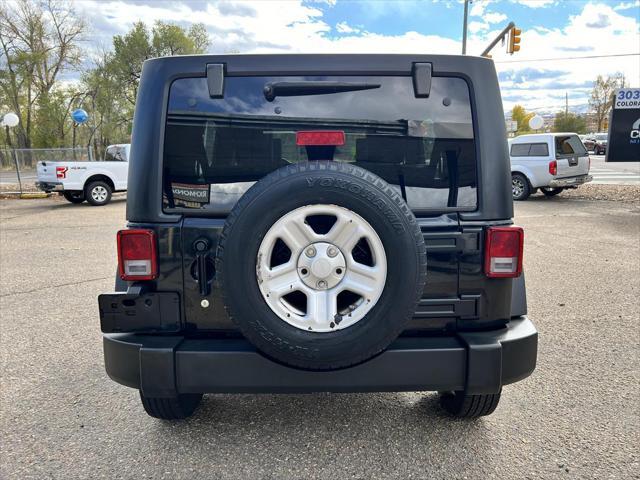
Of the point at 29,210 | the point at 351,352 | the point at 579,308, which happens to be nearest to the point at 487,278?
the point at 351,352

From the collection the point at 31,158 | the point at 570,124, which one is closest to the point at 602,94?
the point at 570,124

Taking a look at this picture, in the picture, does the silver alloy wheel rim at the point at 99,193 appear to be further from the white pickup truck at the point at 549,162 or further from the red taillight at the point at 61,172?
the white pickup truck at the point at 549,162

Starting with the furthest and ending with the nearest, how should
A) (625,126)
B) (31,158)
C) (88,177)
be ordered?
(31,158) < (625,126) < (88,177)

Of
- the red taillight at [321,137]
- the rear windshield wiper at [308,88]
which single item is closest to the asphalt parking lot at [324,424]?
the red taillight at [321,137]

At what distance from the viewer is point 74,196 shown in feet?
49.3

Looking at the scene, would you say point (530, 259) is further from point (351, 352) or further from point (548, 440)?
point (351, 352)

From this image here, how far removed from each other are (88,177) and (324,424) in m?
13.8

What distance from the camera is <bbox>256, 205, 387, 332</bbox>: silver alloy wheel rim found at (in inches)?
78.9

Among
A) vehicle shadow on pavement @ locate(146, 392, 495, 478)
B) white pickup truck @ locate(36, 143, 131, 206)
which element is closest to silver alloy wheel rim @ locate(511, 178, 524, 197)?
white pickup truck @ locate(36, 143, 131, 206)

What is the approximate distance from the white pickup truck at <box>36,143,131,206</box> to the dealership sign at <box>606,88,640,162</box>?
49.3 ft

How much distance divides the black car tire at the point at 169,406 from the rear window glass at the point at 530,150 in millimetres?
14036

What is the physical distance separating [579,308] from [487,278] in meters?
3.15

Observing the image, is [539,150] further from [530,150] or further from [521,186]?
→ [521,186]

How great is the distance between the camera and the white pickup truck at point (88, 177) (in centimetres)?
1402
